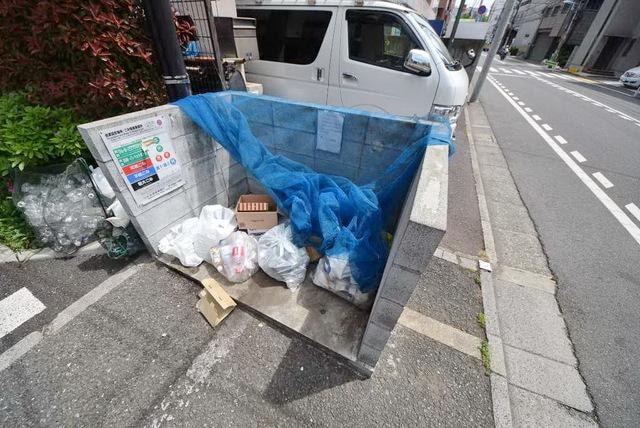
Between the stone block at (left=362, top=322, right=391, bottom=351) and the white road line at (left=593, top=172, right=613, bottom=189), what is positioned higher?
the stone block at (left=362, top=322, right=391, bottom=351)

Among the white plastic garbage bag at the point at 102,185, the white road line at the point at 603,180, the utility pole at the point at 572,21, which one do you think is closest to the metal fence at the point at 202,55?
the white plastic garbage bag at the point at 102,185

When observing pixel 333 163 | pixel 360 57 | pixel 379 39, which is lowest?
pixel 333 163

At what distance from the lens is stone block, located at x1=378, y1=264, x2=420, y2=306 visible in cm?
132

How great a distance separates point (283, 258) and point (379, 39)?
3.43m

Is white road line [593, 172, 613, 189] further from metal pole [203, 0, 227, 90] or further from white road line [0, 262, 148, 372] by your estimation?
white road line [0, 262, 148, 372]

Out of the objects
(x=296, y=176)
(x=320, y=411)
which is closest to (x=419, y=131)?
(x=296, y=176)

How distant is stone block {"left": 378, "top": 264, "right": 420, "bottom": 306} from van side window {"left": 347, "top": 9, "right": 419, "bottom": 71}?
124 inches

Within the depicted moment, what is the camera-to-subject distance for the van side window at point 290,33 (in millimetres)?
3812

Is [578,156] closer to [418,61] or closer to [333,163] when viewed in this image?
[418,61]

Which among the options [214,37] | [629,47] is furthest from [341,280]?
[629,47]

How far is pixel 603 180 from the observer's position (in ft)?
16.1

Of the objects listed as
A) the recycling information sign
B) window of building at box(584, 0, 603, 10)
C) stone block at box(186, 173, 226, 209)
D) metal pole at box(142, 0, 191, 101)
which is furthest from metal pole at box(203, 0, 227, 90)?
window of building at box(584, 0, 603, 10)

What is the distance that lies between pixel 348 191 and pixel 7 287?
3154 mm

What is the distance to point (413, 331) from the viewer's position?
2164 mm
